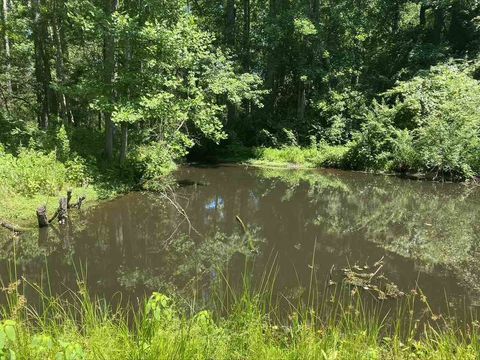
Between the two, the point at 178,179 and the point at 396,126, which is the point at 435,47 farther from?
the point at 178,179

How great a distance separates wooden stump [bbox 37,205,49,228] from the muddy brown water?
12.2 inches

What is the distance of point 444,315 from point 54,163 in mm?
9592

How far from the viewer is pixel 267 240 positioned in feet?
30.0

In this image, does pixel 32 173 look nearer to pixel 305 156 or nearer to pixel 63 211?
pixel 63 211

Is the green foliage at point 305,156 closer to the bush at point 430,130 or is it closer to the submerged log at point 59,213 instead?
the bush at point 430,130

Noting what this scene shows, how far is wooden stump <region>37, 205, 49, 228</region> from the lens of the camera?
902 centimetres

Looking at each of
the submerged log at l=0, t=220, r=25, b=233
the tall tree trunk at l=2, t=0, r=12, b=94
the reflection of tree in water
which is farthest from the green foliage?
the submerged log at l=0, t=220, r=25, b=233

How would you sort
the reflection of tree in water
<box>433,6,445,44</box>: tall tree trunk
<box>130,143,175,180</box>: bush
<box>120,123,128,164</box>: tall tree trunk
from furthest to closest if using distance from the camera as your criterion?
<box>433,6,445,44</box>: tall tree trunk < <box>130,143,175,180</box>: bush < <box>120,123,128,164</box>: tall tree trunk < the reflection of tree in water

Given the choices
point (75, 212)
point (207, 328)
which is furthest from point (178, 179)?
point (207, 328)

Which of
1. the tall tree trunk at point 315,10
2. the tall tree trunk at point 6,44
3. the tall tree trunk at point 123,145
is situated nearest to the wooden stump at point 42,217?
the tall tree trunk at point 123,145

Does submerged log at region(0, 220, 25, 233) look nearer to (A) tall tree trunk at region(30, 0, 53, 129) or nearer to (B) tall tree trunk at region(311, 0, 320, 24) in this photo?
(A) tall tree trunk at region(30, 0, 53, 129)

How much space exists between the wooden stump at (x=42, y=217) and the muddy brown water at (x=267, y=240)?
0.31 metres

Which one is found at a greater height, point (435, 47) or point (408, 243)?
point (435, 47)

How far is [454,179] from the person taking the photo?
16.6 m
